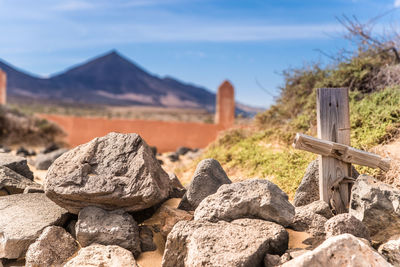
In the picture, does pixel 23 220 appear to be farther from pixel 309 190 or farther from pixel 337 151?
pixel 337 151

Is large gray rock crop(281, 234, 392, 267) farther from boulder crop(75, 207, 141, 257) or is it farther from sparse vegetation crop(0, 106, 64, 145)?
sparse vegetation crop(0, 106, 64, 145)

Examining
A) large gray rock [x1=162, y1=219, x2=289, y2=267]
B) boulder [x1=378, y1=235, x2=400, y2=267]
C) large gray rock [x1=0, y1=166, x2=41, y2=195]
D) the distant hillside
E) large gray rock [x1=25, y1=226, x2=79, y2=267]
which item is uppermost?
the distant hillside

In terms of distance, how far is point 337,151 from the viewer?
163 inches

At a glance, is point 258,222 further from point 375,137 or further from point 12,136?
point 12,136

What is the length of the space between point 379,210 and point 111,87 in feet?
393

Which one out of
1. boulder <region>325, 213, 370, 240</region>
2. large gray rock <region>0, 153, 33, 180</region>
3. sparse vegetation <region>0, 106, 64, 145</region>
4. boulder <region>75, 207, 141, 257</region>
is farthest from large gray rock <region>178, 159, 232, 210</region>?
sparse vegetation <region>0, 106, 64, 145</region>

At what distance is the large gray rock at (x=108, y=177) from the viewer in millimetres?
3936

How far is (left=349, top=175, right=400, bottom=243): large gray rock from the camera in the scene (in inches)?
143

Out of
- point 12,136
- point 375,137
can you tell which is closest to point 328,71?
point 375,137

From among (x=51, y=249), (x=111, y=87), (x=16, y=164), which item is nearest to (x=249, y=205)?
(x=51, y=249)

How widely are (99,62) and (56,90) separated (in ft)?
123

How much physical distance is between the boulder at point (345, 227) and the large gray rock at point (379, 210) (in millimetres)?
243

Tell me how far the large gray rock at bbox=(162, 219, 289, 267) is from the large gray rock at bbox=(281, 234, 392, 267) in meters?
0.36

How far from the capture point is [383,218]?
366 cm
